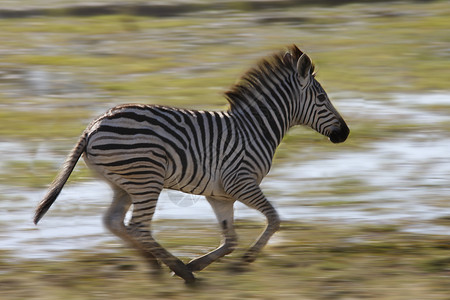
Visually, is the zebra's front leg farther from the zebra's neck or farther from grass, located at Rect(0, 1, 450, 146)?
grass, located at Rect(0, 1, 450, 146)

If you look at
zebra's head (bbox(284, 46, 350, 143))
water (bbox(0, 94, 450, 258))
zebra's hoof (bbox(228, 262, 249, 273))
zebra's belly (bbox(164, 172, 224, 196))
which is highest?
zebra's head (bbox(284, 46, 350, 143))

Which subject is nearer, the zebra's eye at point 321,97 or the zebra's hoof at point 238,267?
the zebra's hoof at point 238,267

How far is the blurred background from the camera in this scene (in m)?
6.68

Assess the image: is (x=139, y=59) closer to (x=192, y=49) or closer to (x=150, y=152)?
(x=192, y=49)

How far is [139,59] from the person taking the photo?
17125 mm

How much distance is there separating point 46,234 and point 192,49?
398 inches

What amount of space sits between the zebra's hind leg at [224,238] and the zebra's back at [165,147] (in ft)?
0.73

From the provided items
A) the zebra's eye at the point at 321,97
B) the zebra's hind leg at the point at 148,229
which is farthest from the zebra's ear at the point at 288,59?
the zebra's hind leg at the point at 148,229

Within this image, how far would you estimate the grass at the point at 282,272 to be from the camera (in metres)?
6.23

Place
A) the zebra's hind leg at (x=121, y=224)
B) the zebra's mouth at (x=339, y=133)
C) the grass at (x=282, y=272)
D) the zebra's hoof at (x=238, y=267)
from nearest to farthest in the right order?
the grass at (x=282, y=272) < the zebra's hind leg at (x=121, y=224) < the zebra's hoof at (x=238, y=267) < the zebra's mouth at (x=339, y=133)

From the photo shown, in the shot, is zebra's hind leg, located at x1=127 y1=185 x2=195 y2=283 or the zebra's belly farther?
the zebra's belly

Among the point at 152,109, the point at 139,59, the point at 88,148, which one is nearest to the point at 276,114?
the point at 152,109

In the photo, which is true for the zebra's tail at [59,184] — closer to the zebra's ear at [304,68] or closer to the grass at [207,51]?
the zebra's ear at [304,68]

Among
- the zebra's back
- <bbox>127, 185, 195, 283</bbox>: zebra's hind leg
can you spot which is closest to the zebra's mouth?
the zebra's back
